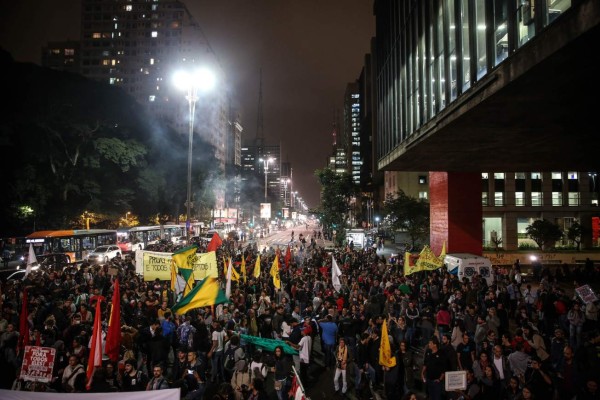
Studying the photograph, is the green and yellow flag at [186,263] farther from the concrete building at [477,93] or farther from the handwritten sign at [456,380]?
the concrete building at [477,93]

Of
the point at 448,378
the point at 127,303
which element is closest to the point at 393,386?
the point at 448,378

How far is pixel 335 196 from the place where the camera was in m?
46.8

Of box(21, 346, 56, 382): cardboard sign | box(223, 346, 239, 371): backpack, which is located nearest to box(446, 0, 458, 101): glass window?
box(223, 346, 239, 371): backpack

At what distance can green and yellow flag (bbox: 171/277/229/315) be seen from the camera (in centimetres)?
991

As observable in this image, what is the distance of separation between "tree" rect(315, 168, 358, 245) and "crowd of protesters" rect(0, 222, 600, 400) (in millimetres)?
30599

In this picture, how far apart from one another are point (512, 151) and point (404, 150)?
5.55 metres

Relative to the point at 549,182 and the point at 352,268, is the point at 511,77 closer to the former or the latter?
the point at 352,268

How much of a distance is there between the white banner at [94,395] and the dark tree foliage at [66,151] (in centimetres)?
3838

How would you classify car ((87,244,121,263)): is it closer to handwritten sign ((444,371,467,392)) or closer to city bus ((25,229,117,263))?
city bus ((25,229,117,263))

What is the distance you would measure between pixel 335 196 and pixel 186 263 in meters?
34.2

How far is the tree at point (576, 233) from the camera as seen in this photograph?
155 feet

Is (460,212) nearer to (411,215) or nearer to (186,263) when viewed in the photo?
(186,263)

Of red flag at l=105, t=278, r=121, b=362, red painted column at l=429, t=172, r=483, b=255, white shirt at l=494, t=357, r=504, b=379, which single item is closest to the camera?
white shirt at l=494, t=357, r=504, b=379

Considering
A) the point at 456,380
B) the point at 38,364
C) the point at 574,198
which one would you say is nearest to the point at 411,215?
the point at 574,198
